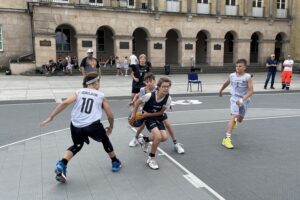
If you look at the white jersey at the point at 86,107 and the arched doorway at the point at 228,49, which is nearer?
the white jersey at the point at 86,107

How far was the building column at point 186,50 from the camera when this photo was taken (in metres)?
31.5

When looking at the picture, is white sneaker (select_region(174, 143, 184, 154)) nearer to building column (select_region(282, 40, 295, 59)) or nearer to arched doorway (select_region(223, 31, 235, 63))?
arched doorway (select_region(223, 31, 235, 63))

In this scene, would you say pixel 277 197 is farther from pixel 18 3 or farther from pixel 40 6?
pixel 18 3

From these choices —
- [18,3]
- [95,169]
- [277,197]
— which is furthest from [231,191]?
[18,3]

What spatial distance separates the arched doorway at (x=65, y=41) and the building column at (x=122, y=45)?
15.9 feet

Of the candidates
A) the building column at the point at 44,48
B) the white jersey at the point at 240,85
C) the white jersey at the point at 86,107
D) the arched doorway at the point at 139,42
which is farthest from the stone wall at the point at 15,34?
the white jersey at the point at 86,107

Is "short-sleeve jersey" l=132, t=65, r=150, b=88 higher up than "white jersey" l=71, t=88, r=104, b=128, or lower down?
higher up

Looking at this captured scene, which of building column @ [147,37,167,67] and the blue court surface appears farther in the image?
building column @ [147,37,167,67]

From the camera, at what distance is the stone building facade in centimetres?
2653

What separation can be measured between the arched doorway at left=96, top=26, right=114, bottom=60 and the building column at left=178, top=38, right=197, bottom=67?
710 cm

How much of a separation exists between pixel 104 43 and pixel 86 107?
1127 inches

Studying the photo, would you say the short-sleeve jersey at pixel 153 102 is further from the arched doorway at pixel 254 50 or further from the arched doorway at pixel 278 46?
the arched doorway at pixel 254 50

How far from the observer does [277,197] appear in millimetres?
4277

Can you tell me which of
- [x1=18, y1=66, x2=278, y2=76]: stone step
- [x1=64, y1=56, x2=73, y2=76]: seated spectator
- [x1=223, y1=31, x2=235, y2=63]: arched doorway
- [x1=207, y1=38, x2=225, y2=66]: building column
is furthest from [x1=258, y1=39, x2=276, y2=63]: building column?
[x1=64, y1=56, x2=73, y2=76]: seated spectator
